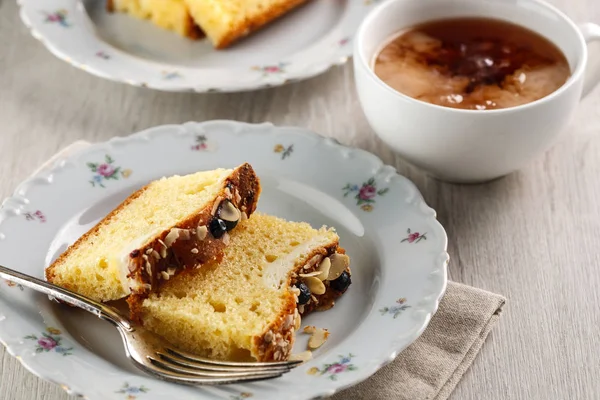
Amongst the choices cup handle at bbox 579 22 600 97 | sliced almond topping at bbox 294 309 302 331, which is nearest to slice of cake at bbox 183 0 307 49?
cup handle at bbox 579 22 600 97

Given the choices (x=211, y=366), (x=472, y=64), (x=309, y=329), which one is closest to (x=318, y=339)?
(x=309, y=329)

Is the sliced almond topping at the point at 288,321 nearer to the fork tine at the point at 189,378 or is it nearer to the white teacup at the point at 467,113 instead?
the fork tine at the point at 189,378

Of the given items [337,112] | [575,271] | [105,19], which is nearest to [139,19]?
[105,19]

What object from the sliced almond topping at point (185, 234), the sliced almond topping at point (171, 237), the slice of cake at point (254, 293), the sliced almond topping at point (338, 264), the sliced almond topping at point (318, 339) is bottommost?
the sliced almond topping at point (318, 339)

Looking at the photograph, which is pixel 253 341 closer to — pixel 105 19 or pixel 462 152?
pixel 462 152

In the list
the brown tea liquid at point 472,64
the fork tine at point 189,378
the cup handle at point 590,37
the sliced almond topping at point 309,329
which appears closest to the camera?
the fork tine at point 189,378

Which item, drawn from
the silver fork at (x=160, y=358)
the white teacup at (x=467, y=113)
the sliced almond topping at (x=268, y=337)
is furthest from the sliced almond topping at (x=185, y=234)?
the white teacup at (x=467, y=113)
